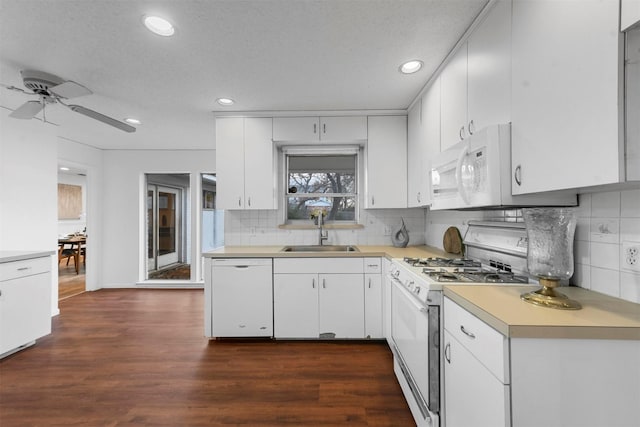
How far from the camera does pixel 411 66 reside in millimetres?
1975

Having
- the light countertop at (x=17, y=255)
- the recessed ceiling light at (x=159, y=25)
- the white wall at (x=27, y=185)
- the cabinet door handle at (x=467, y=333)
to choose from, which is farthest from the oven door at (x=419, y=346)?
the white wall at (x=27, y=185)

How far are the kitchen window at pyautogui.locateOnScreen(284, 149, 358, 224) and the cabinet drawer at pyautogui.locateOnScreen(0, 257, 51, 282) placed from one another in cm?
238

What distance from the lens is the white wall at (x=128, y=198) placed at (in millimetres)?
4422

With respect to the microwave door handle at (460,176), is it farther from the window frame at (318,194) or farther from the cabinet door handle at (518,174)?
the window frame at (318,194)

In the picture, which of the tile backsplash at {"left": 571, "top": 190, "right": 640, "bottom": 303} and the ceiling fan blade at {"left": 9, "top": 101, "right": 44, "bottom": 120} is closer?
the tile backsplash at {"left": 571, "top": 190, "right": 640, "bottom": 303}

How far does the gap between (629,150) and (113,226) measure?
5648 mm

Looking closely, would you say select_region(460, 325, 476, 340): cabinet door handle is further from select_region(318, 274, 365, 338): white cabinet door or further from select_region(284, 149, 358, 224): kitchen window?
select_region(284, 149, 358, 224): kitchen window

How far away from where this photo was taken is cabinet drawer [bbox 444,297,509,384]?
88 cm

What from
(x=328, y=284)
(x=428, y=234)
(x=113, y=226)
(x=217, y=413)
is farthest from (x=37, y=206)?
(x=428, y=234)

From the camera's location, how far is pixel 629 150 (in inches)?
31.7

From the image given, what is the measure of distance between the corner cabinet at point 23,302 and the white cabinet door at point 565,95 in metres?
3.77

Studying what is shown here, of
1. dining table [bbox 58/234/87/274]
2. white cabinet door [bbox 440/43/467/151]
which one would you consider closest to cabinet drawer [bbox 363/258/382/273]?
white cabinet door [bbox 440/43/467/151]

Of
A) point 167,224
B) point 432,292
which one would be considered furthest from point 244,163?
point 167,224

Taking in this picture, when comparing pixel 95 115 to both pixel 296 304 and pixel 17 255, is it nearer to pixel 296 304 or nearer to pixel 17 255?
pixel 17 255
